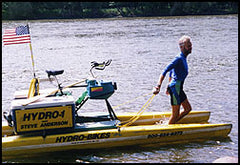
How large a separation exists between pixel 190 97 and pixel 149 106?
59.9 inches

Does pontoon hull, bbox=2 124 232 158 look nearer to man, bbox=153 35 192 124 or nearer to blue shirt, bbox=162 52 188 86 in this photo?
man, bbox=153 35 192 124

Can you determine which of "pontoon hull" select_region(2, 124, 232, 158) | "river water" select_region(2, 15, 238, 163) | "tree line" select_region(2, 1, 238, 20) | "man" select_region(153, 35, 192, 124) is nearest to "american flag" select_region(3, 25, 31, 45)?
"pontoon hull" select_region(2, 124, 232, 158)

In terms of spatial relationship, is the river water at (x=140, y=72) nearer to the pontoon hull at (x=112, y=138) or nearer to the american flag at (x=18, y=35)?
the pontoon hull at (x=112, y=138)

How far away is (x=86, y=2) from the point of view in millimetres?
59375

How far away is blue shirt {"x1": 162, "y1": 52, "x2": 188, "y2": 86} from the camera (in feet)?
23.4

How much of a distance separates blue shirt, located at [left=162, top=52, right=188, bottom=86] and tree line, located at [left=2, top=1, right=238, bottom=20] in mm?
48488

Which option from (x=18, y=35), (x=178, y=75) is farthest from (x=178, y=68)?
(x=18, y=35)

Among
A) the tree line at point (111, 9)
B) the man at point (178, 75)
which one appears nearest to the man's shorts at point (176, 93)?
the man at point (178, 75)

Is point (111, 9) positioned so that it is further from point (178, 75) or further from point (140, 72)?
point (178, 75)

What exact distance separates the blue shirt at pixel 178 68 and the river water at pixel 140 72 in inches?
53.0

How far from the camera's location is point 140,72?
15281 millimetres

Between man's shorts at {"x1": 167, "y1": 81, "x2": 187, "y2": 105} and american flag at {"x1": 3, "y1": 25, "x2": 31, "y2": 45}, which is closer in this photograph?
man's shorts at {"x1": 167, "y1": 81, "x2": 187, "y2": 105}

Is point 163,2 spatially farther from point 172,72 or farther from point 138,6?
point 172,72

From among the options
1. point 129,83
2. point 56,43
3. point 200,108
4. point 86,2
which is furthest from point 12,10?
point 200,108
